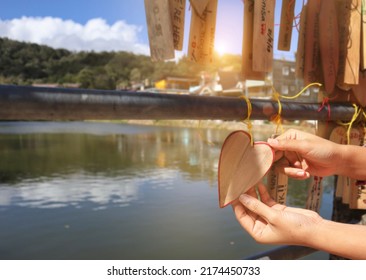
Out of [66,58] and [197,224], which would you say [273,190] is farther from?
[66,58]

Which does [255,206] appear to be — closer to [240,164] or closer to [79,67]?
[240,164]

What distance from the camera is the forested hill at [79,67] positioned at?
5066 cm

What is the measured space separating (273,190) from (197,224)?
7.43 m

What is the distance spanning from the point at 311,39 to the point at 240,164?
0.86m

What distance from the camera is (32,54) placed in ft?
181

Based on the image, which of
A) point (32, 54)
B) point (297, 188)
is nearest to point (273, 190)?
point (297, 188)

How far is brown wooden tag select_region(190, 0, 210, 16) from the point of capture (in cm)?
117

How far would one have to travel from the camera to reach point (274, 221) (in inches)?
32.0

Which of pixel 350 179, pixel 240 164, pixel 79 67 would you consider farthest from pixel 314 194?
pixel 79 67

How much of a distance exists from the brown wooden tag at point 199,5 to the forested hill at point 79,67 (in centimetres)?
4649

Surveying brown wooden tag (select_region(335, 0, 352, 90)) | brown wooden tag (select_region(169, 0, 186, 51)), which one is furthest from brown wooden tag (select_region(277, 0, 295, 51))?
brown wooden tag (select_region(169, 0, 186, 51))

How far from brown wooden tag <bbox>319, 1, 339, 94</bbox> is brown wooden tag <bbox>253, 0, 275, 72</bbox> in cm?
36

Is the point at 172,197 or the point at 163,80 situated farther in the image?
the point at 163,80

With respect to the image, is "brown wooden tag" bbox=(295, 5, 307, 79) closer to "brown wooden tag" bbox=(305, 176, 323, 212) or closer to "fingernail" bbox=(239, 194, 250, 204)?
"brown wooden tag" bbox=(305, 176, 323, 212)
